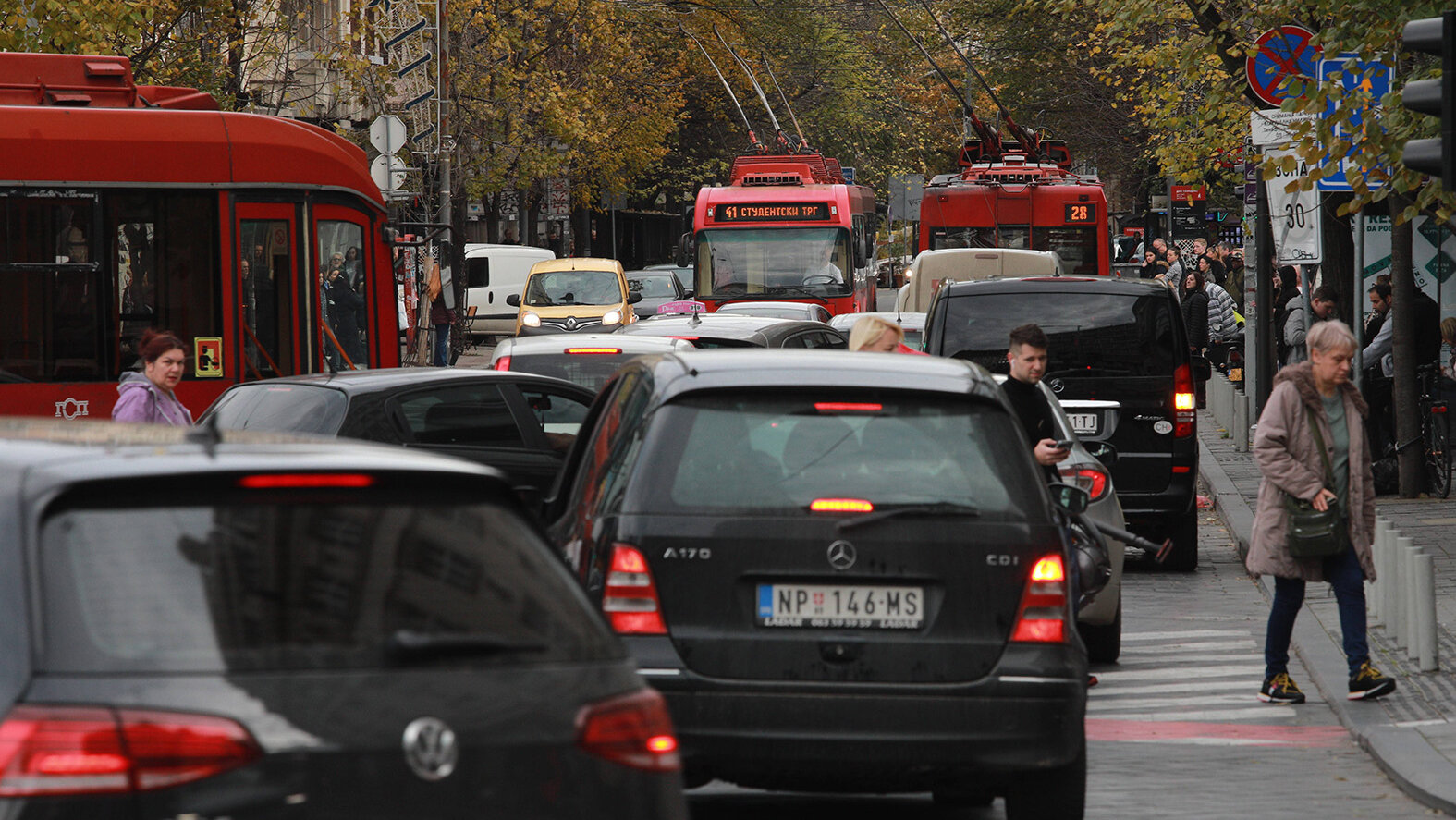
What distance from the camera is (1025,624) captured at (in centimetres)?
602

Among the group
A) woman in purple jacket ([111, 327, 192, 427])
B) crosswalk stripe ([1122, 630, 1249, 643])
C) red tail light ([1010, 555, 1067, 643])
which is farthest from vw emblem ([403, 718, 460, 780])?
crosswalk stripe ([1122, 630, 1249, 643])

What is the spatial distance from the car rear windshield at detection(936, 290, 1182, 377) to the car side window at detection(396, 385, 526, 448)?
134 inches

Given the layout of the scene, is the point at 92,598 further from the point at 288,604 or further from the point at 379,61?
the point at 379,61

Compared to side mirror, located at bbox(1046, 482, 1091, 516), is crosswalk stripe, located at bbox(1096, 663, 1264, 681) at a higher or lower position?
lower

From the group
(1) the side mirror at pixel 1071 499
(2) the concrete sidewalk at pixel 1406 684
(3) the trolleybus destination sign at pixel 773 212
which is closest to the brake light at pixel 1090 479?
(2) the concrete sidewalk at pixel 1406 684

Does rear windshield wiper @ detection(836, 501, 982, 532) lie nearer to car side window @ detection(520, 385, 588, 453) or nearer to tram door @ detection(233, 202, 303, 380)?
car side window @ detection(520, 385, 588, 453)

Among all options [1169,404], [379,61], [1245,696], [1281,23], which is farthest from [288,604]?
[379,61]

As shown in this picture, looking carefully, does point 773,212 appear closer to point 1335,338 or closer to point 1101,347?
point 1101,347

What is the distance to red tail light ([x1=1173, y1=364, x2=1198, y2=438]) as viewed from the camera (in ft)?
44.6

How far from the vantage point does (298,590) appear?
3.55 m

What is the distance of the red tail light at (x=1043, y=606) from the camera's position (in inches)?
237

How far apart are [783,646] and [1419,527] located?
11.0 metres

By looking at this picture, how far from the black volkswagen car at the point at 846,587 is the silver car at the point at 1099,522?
3.89 m

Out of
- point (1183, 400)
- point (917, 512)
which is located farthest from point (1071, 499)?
point (1183, 400)
